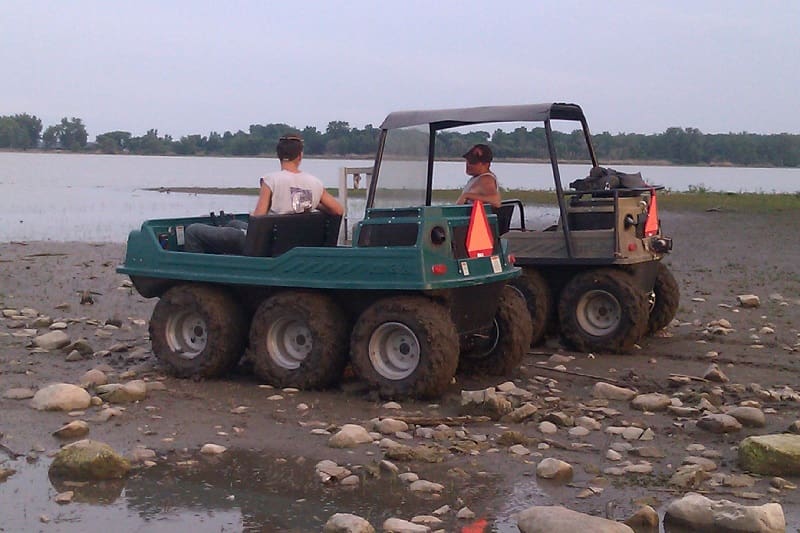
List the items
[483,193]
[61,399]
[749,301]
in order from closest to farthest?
[61,399] → [483,193] → [749,301]

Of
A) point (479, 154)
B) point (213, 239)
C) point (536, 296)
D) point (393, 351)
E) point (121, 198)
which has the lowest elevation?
point (121, 198)

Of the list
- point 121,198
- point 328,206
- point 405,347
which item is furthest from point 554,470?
point 121,198

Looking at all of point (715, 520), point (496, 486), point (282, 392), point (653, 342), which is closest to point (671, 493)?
point (715, 520)

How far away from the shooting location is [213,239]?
28.8ft

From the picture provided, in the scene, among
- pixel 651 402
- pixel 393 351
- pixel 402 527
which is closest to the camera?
pixel 402 527

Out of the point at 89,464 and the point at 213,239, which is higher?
the point at 213,239

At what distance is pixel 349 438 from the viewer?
265 inches

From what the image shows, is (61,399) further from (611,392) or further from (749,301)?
(749,301)

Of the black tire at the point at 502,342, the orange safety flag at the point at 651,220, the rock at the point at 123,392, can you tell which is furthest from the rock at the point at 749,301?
the rock at the point at 123,392

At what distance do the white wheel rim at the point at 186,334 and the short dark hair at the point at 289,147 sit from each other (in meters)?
1.46

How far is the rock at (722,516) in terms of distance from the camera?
17.0ft

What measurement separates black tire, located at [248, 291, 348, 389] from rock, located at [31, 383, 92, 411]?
4.35ft

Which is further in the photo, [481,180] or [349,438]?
[481,180]

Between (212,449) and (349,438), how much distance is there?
33.4 inches
